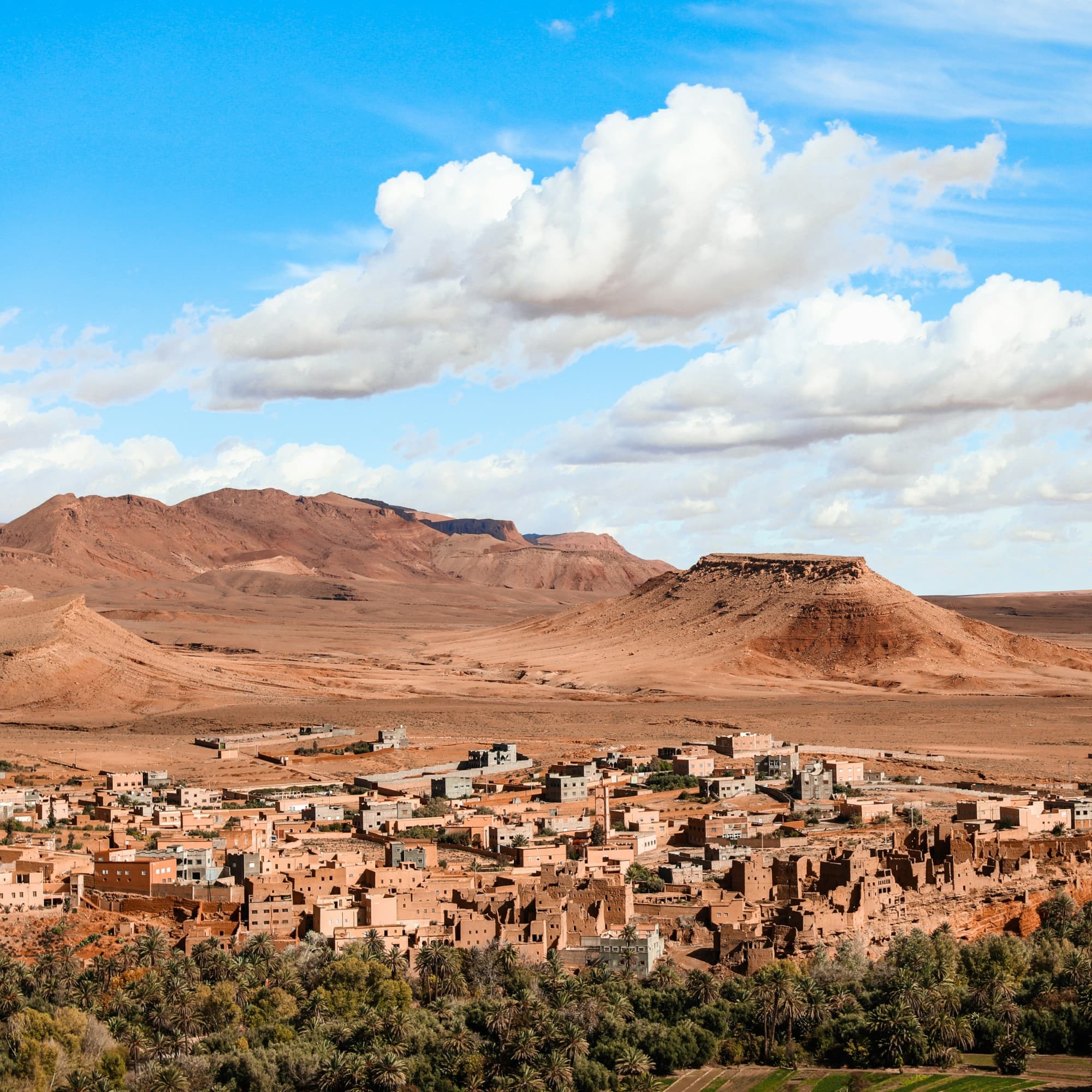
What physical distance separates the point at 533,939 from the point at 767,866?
868 cm

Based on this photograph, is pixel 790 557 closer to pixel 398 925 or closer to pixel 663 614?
pixel 663 614

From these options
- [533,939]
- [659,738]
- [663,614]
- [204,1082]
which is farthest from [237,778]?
[663,614]

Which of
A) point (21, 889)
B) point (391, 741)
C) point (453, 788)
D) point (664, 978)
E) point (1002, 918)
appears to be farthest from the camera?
point (391, 741)

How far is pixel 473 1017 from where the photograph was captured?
3369 centimetres

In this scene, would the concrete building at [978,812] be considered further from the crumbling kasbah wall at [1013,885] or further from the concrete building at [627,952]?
the concrete building at [627,952]

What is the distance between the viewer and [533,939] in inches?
1490

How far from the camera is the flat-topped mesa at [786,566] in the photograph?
149875 mm

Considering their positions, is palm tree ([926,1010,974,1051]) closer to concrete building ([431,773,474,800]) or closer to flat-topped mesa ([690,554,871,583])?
concrete building ([431,773,474,800])

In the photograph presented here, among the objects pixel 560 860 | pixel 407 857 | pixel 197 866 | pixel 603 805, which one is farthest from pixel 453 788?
pixel 197 866

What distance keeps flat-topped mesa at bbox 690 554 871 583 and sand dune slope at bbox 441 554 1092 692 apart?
5.5 inches

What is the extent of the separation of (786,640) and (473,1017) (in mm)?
105747

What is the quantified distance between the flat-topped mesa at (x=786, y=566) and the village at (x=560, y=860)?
79385 millimetres

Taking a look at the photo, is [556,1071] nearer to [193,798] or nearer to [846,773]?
[193,798]

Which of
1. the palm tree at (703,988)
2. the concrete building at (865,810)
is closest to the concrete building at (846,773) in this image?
the concrete building at (865,810)
